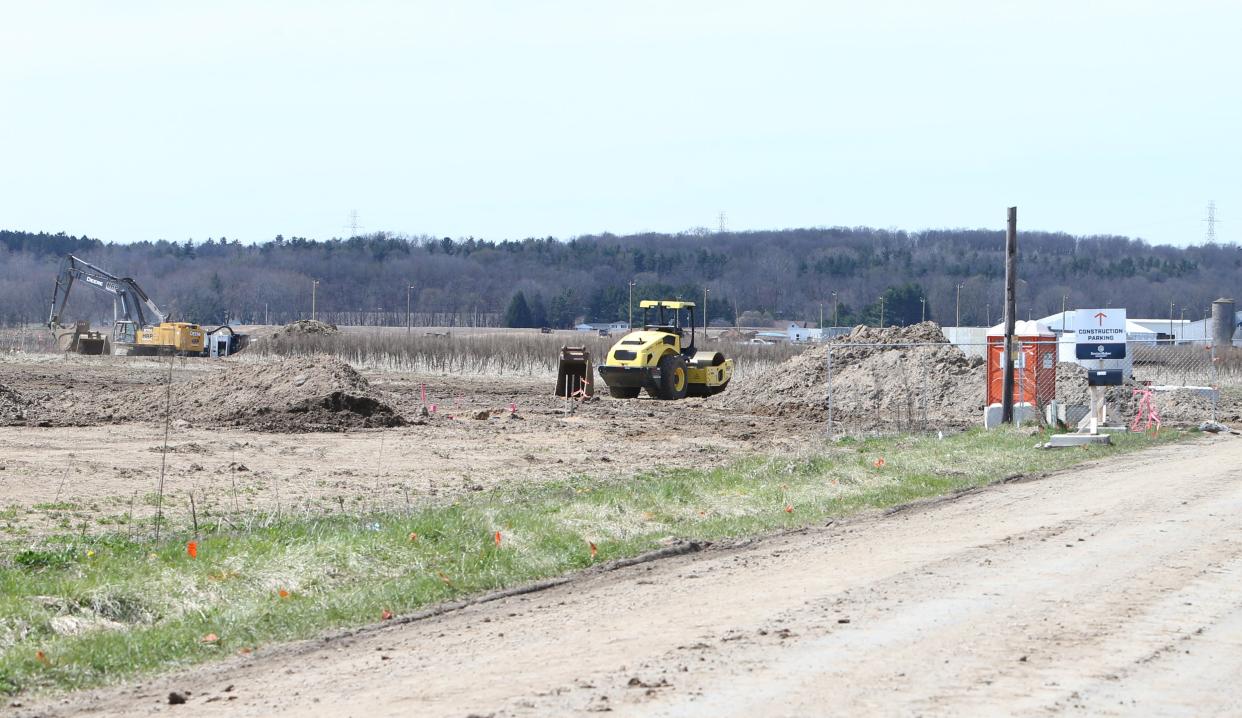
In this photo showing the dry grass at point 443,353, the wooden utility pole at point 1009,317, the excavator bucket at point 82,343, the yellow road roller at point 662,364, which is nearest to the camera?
the wooden utility pole at point 1009,317

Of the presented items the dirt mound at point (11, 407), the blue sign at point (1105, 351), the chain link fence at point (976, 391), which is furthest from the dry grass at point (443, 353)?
the dirt mound at point (11, 407)

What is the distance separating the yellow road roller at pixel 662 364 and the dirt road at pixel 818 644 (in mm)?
21168

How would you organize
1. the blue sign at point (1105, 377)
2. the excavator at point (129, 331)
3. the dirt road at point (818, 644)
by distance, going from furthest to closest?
1. the excavator at point (129, 331)
2. the blue sign at point (1105, 377)
3. the dirt road at point (818, 644)

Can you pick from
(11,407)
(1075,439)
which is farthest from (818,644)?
(11,407)

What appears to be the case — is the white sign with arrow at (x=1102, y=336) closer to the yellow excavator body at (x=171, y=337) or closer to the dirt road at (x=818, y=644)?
the dirt road at (x=818, y=644)

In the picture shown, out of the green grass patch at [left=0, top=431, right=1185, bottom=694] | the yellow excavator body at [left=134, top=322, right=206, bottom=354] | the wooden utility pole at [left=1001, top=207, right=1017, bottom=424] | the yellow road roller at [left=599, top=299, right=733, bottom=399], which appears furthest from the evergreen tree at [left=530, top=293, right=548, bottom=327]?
the green grass patch at [left=0, top=431, right=1185, bottom=694]

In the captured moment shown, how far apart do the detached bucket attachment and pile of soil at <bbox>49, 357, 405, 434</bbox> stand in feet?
24.4

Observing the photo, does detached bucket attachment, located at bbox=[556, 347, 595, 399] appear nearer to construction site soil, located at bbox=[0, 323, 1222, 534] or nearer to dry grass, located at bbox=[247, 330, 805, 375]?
construction site soil, located at bbox=[0, 323, 1222, 534]

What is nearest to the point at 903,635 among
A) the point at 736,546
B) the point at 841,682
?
the point at 841,682

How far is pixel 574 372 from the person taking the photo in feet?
117

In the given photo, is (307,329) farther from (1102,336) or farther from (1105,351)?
(1105,351)

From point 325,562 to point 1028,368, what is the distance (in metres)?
21.2

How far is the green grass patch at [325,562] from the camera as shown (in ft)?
27.8

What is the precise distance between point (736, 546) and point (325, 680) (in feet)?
19.0
